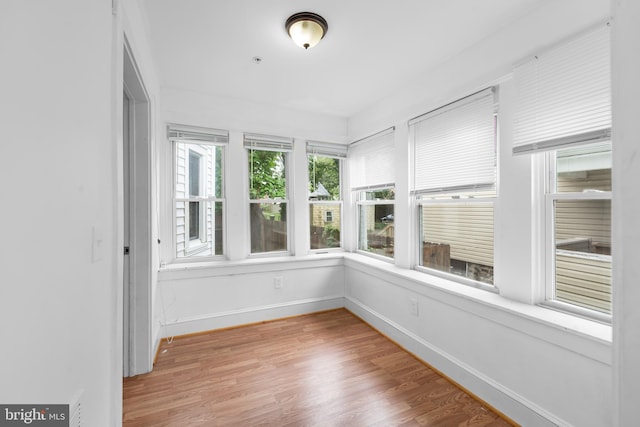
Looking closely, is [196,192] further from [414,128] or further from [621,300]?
[621,300]

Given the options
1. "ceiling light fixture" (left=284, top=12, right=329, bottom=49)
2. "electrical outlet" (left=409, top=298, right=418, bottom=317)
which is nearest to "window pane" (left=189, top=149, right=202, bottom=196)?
"ceiling light fixture" (left=284, top=12, right=329, bottom=49)

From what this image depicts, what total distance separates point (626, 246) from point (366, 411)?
73.6 inches

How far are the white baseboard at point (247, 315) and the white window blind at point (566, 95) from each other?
2673mm

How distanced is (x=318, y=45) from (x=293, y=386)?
103 inches

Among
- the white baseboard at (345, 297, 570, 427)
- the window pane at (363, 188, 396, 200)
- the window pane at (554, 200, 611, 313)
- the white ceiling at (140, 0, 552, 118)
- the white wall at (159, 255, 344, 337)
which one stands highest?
the white ceiling at (140, 0, 552, 118)

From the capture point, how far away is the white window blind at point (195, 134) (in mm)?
3037

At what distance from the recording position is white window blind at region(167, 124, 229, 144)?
3.04 meters

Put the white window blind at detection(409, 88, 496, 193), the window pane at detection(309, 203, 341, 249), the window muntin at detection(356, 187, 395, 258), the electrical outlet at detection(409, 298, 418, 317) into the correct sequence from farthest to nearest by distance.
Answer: the window pane at detection(309, 203, 341, 249), the window muntin at detection(356, 187, 395, 258), the electrical outlet at detection(409, 298, 418, 317), the white window blind at detection(409, 88, 496, 193)

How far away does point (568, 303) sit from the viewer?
1.76m
